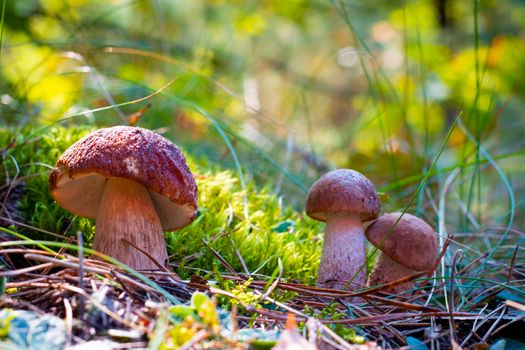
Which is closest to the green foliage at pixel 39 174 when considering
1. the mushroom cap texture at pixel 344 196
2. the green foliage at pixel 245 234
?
the green foliage at pixel 245 234

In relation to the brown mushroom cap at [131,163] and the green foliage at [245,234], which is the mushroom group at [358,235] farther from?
the brown mushroom cap at [131,163]

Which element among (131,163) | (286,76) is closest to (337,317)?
(131,163)

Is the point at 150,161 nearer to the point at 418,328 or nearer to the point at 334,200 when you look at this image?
the point at 334,200

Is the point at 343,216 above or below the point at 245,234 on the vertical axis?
above

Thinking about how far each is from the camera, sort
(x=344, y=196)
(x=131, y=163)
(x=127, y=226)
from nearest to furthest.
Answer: (x=131, y=163) → (x=127, y=226) → (x=344, y=196)

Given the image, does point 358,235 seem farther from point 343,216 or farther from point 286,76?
point 286,76

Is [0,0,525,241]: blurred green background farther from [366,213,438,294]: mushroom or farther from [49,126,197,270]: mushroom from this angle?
[49,126,197,270]: mushroom

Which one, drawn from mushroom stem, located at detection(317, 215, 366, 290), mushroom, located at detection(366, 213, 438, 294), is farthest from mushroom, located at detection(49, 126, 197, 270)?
mushroom, located at detection(366, 213, 438, 294)
